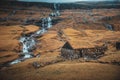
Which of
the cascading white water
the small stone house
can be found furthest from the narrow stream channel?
the small stone house

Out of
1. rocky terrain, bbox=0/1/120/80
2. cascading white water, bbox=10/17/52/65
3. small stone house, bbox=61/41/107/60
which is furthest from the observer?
cascading white water, bbox=10/17/52/65

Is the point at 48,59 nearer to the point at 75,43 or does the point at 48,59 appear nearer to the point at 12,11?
the point at 75,43

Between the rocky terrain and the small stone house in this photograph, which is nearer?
the rocky terrain

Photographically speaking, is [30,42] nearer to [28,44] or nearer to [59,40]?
[28,44]

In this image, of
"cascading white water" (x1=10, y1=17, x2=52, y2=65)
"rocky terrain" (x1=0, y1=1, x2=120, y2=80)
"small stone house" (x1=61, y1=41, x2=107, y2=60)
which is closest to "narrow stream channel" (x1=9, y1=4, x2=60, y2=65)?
"cascading white water" (x1=10, y1=17, x2=52, y2=65)

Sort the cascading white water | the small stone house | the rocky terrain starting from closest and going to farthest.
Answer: the rocky terrain < the small stone house < the cascading white water

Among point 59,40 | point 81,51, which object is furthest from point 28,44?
point 81,51

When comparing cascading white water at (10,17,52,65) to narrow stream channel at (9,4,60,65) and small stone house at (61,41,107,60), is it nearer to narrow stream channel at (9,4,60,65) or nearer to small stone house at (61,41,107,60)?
narrow stream channel at (9,4,60,65)

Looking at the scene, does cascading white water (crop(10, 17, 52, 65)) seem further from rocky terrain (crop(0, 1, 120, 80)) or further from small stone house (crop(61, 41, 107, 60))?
small stone house (crop(61, 41, 107, 60))
